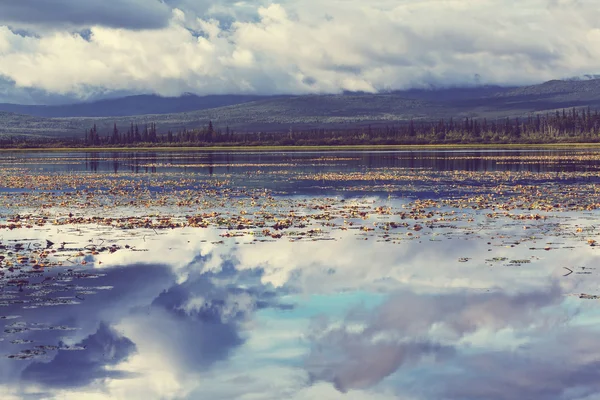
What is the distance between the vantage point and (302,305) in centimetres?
1839

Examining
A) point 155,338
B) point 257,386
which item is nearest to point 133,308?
point 155,338

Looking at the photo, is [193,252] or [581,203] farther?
[581,203]

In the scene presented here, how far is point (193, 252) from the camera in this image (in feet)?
86.0

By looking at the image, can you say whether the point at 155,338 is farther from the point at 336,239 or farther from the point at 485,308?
the point at 336,239

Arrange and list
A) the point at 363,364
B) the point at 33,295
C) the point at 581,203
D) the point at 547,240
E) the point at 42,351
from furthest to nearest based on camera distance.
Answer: the point at 581,203 < the point at 547,240 < the point at 33,295 < the point at 42,351 < the point at 363,364

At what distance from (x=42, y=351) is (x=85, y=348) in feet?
2.45

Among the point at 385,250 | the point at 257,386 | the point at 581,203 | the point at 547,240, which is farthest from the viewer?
the point at 581,203

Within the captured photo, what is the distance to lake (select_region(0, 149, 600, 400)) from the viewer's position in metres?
13.5

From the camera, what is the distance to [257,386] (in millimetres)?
13281

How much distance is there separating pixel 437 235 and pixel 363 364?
16.0 m

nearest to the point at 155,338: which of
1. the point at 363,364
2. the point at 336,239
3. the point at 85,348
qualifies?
the point at 85,348

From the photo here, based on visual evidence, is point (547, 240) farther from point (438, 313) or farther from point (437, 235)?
point (438, 313)

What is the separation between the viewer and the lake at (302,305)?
1354cm

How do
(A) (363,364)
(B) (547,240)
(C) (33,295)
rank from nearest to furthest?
(A) (363,364), (C) (33,295), (B) (547,240)
